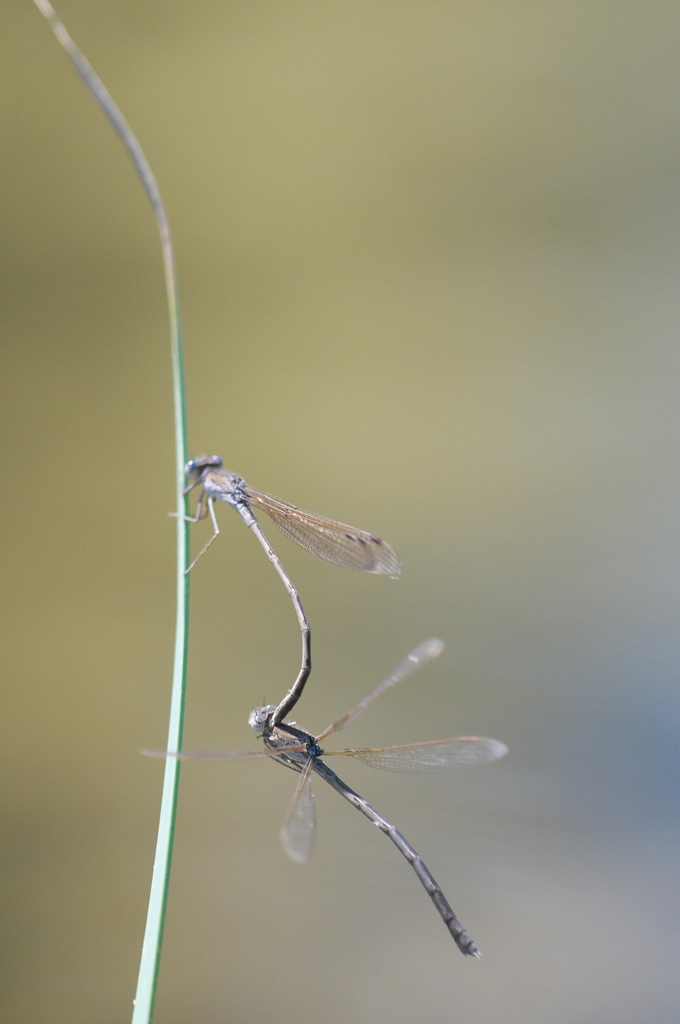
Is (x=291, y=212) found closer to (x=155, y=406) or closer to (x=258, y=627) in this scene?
(x=155, y=406)

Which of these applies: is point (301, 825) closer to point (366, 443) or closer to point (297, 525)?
point (297, 525)

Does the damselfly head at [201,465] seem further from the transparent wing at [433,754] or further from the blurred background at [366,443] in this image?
the blurred background at [366,443]

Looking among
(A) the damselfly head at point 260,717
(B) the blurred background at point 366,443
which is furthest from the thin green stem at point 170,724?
(B) the blurred background at point 366,443

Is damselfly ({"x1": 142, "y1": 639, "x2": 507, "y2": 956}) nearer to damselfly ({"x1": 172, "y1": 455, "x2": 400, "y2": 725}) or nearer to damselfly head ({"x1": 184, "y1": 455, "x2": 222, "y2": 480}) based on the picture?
damselfly ({"x1": 172, "y1": 455, "x2": 400, "y2": 725})

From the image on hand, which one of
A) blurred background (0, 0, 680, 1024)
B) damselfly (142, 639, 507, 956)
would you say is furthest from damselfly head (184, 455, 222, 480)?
blurred background (0, 0, 680, 1024)

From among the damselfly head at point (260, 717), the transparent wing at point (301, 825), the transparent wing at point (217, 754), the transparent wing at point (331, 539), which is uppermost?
the transparent wing at point (331, 539)

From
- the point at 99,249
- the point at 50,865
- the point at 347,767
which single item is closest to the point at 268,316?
the point at 99,249
